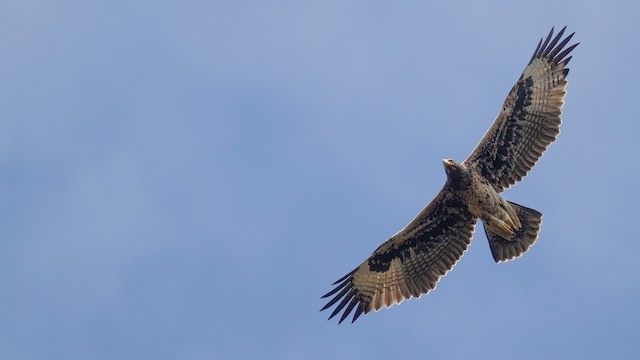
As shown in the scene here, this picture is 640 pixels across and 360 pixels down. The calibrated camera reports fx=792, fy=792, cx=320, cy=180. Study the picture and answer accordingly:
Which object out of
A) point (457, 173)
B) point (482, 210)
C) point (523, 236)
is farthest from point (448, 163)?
point (523, 236)

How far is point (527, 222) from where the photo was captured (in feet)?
40.0

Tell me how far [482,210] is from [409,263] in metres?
1.51

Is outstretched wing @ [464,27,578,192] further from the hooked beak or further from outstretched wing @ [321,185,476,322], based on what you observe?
outstretched wing @ [321,185,476,322]

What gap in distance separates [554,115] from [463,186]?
189cm

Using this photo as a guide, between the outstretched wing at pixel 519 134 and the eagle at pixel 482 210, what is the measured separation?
0.05 feet

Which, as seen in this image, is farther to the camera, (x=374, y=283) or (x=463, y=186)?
(x=374, y=283)

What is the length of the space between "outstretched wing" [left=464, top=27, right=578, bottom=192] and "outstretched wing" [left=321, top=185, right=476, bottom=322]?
90cm

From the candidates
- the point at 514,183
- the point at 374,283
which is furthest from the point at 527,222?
the point at 374,283

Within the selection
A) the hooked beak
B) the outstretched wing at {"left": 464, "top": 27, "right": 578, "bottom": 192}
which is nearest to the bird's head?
the hooked beak

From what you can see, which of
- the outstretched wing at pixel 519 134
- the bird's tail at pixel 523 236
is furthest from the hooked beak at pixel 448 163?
the bird's tail at pixel 523 236

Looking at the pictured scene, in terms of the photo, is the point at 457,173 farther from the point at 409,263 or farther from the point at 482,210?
the point at 409,263

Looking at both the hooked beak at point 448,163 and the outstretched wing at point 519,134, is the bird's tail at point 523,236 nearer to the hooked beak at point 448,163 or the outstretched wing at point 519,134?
the outstretched wing at point 519,134

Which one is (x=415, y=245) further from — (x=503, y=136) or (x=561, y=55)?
(x=561, y=55)

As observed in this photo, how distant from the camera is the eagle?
478 inches
